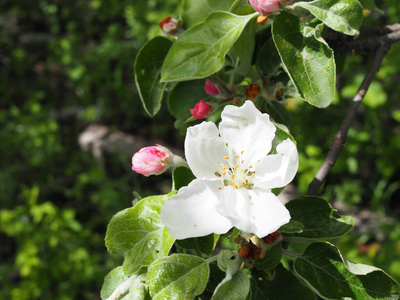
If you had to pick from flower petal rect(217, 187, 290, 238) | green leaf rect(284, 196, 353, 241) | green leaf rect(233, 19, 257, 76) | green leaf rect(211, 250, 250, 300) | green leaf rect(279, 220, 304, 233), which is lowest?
green leaf rect(284, 196, 353, 241)

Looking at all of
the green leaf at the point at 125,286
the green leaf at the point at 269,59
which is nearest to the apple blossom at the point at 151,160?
the green leaf at the point at 125,286

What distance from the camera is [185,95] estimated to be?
116cm

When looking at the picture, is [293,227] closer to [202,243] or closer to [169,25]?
[202,243]

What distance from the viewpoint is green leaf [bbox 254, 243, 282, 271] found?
0.89m

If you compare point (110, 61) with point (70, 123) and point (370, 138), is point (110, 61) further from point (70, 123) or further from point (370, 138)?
point (370, 138)

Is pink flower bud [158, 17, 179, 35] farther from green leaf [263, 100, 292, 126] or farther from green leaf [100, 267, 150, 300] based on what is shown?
green leaf [100, 267, 150, 300]

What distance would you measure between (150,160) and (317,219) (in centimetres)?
37

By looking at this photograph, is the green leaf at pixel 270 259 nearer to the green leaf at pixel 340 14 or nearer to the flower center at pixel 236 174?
the flower center at pixel 236 174

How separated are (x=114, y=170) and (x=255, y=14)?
8.57 feet

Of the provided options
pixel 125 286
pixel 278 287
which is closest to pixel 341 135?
pixel 278 287

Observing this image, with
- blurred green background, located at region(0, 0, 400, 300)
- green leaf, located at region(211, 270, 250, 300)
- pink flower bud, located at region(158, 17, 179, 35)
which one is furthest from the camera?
blurred green background, located at region(0, 0, 400, 300)

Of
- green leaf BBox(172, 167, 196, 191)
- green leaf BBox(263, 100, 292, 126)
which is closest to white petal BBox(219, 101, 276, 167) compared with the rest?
green leaf BBox(172, 167, 196, 191)

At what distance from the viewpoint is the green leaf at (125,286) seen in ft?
2.70

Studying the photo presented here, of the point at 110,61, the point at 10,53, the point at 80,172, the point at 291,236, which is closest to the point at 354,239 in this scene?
the point at 291,236
